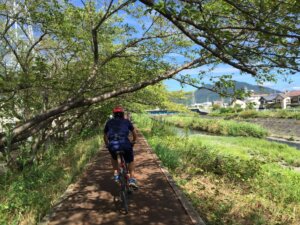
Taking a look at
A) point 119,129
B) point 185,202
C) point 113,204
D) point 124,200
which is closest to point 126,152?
point 119,129

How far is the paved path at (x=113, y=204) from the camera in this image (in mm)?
6008

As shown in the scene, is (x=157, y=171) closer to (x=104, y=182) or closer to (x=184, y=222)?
(x=104, y=182)

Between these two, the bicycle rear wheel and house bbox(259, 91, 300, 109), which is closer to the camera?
the bicycle rear wheel

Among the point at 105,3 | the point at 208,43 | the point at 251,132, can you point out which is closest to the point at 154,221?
the point at 208,43

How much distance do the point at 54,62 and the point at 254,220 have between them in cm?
1028

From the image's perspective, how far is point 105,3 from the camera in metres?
10.1

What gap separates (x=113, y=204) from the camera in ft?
22.8

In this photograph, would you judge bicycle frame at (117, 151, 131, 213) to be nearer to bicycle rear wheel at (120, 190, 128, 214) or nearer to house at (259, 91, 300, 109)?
bicycle rear wheel at (120, 190, 128, 214)

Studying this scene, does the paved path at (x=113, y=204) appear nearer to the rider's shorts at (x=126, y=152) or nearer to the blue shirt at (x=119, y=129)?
the rider's shorts at (x=126, y=152)

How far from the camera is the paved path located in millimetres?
6008

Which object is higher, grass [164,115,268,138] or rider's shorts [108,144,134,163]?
rider's shorts [108,144,134,163]

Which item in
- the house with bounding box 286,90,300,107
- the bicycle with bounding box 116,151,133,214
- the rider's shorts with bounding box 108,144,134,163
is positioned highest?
the rider's shorts with bounding box 108,144,134,163

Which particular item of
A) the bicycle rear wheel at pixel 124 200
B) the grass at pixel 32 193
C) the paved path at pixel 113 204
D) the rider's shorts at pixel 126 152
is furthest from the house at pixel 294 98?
the bicycle rear wheel at pixel 124 200

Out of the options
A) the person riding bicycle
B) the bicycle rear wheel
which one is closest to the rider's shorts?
the person riding bicycle
